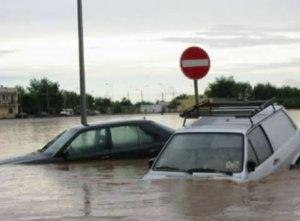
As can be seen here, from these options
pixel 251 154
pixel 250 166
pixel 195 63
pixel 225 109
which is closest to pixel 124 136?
pixel 195 63

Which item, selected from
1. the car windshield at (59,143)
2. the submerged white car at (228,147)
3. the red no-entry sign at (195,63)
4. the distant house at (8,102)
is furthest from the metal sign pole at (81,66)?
the distant house at (8,102)

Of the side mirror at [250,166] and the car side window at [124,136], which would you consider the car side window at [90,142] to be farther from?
the side mirror at [250,166]

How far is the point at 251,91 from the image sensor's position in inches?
1272

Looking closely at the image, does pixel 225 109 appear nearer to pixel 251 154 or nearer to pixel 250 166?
pixel 251 154

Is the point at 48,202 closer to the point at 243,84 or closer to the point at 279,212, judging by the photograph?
the point at 279,212

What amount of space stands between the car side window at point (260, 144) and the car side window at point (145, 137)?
4.90 m

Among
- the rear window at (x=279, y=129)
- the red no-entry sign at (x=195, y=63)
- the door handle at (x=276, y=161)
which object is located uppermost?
the red no-entry sign at (x=195, y=63)

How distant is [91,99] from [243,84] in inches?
4181

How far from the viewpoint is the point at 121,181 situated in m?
11.9

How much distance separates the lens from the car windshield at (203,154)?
9.82 m

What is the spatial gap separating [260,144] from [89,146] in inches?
214

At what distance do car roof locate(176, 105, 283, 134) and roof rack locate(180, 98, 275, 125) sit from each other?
9cm

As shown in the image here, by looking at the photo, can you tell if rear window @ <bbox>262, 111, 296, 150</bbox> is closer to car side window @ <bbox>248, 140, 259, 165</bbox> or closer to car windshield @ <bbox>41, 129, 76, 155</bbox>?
car side window @ <bbox>248, 140, 259, 165</bbox>

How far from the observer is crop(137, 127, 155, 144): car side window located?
50.4 feet
